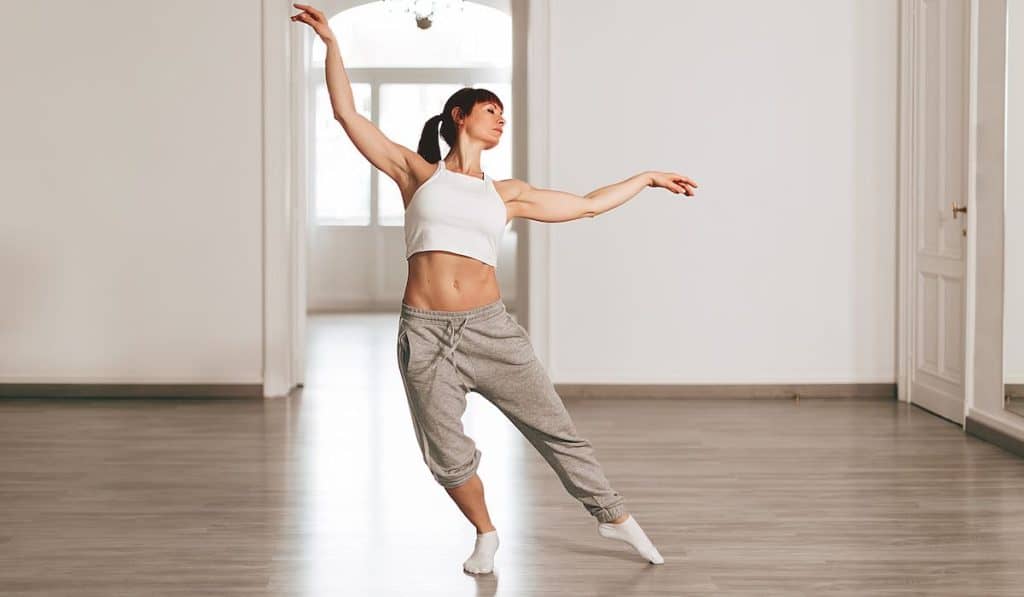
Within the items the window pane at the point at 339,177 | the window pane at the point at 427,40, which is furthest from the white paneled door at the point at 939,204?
the window pane at the point at 339,177

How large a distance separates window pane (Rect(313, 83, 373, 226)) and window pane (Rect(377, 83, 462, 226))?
0.18 m

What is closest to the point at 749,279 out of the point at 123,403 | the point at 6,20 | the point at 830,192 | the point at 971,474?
the point at 830,192

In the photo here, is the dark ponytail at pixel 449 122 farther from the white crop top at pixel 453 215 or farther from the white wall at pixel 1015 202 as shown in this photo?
the white wall at pixel 1015 202

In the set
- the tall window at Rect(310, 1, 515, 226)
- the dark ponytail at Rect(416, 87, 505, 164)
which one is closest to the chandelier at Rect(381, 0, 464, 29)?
the tall window at Rect(310, 1, 515, 226)

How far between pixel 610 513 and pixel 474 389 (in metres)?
0.52

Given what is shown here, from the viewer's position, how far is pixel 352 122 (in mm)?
3529

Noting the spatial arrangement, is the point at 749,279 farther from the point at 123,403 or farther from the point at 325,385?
the point at 123,403

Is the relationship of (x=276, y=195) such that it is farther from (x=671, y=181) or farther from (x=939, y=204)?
(x=671, y=181)

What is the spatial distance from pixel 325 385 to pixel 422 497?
2963 millimetres

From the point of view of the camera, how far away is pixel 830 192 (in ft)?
23.1

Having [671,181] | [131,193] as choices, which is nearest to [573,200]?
[671,181]

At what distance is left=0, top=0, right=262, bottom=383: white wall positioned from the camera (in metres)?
6.92

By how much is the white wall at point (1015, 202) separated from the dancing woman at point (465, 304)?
2413 mm

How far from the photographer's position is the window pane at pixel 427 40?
41.6 ft
